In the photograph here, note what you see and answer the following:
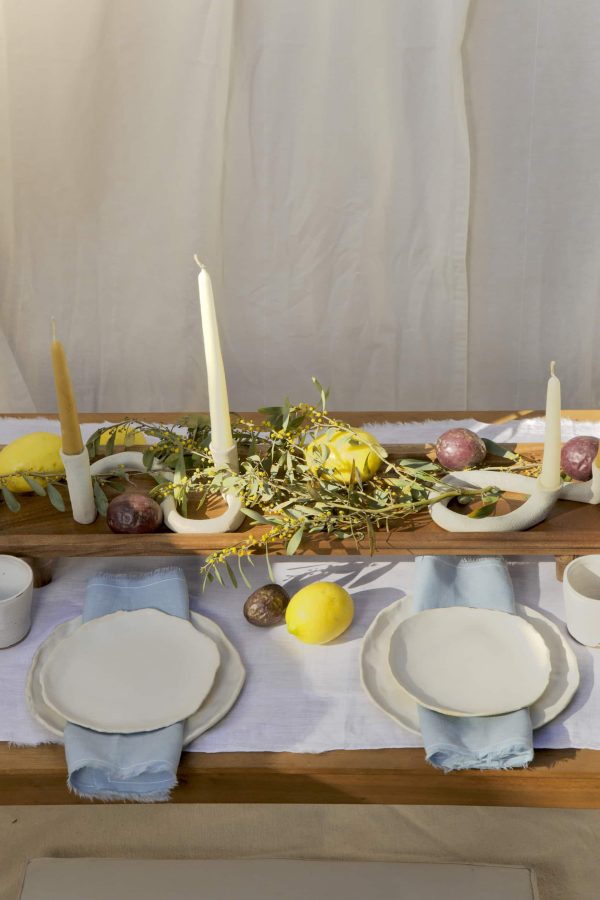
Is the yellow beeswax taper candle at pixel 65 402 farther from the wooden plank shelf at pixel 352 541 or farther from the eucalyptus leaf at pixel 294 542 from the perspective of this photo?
the eucalyptus leaf at pixel 294 542

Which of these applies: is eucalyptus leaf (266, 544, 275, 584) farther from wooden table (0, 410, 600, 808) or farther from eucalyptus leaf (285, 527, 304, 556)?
wooden table (0, 410, 600, 808)

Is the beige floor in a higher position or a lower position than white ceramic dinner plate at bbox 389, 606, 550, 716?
lower

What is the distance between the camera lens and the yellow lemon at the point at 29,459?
1121 millimetres

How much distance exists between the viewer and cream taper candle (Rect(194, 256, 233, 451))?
0.90m

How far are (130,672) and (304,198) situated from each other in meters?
1.21

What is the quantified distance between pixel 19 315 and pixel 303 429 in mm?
1097

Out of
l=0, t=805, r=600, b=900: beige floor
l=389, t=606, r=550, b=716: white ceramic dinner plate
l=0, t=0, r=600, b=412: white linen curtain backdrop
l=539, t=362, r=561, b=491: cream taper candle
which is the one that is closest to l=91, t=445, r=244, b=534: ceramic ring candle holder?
l=389, t=606, r=550, b=716: white ceramic dinner plate

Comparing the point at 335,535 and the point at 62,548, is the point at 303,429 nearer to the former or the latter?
the point at 335,535

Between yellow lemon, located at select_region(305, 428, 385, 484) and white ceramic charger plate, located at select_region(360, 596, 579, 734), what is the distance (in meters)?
0.16

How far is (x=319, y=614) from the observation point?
100 centimetres

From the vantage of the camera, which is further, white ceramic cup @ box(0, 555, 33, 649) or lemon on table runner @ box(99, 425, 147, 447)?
lemon on table runner @ box(99, 425, 147, 447)

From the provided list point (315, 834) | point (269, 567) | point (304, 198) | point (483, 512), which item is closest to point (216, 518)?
point (269, 567)

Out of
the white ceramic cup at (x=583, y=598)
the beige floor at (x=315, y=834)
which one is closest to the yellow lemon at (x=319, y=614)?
the white ceramic cup at (x=583, y=598)

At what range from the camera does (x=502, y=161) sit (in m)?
1.85
